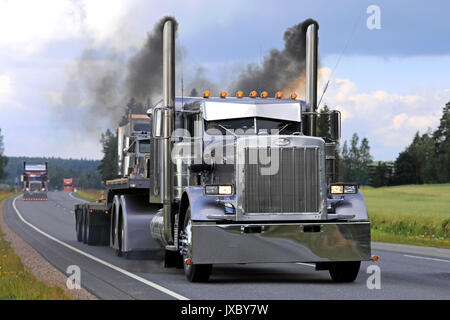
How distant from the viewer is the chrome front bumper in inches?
520

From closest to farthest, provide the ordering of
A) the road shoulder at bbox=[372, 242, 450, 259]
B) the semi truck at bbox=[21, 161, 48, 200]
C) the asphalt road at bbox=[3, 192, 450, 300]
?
1. the asphalt road at bbox=[3, 192, 450, 300]
2. the road shoulder at bbox=[372, 242, 450, 259]
3. the semi truck at bbox=[21, 161, 48, 200]

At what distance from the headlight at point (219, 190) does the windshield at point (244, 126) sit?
1.83 meters

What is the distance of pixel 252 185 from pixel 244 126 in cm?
189

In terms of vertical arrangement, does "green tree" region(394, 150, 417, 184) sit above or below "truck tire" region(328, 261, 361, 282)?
above

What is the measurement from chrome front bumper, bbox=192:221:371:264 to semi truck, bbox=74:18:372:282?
15mm

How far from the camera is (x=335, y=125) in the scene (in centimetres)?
1506

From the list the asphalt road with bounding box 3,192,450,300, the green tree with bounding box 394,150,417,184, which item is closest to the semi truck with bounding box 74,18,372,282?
the asphalt road with bounding box 3,192,450,300

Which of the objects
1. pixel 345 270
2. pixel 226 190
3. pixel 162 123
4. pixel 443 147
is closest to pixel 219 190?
pixel 226 190

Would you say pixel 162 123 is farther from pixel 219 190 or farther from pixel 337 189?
pixel 337 189

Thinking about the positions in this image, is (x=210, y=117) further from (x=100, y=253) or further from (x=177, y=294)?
(x=100, y=253)

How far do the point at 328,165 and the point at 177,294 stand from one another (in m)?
3.58

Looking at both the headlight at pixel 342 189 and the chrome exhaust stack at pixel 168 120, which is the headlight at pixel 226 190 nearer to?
the headlight at pixel 342 189

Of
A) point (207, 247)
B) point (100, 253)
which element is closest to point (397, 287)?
point (207, 247)

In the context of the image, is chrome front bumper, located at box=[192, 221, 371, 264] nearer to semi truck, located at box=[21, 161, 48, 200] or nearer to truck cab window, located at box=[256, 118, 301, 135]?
truck cab window, located at box=[256, 118, 301, 135]
